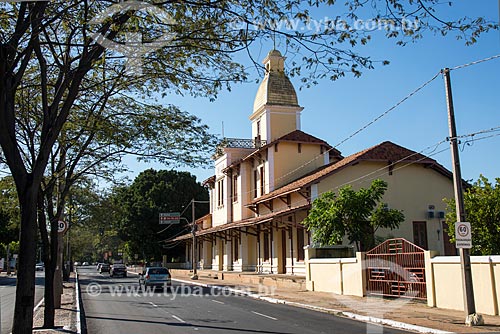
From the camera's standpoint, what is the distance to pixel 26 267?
8.16 m

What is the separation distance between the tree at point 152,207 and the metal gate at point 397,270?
45.3 m

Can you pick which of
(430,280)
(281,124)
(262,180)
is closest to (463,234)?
(430,280)

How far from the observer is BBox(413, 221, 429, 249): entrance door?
30.1m

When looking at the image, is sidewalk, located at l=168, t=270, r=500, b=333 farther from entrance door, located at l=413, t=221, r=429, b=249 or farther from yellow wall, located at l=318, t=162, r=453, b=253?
entrance door, located at l=413, t=221, r=429, b=249

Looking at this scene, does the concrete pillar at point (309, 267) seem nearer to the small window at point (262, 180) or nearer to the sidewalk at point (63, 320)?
the sidewalk at point (63, 320)

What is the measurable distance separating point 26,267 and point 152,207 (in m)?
58.6

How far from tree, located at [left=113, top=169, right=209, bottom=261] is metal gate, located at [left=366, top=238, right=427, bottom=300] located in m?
45.3

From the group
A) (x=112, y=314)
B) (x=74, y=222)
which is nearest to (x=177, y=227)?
(x=74, y=222)

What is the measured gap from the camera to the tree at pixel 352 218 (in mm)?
24906

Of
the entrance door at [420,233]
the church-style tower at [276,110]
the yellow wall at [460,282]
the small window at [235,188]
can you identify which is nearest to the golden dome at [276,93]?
the church-style tower at [276,110]

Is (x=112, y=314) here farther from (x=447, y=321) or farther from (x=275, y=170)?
(x=275, y=170)

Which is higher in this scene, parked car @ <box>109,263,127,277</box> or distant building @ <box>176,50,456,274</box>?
distant building @ <box>176,50,456,274</box>

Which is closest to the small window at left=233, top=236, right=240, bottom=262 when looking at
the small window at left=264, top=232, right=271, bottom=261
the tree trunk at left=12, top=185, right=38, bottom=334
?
the small window at left=264, top=232, right=271, bottom=261

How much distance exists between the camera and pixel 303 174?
124 ft
